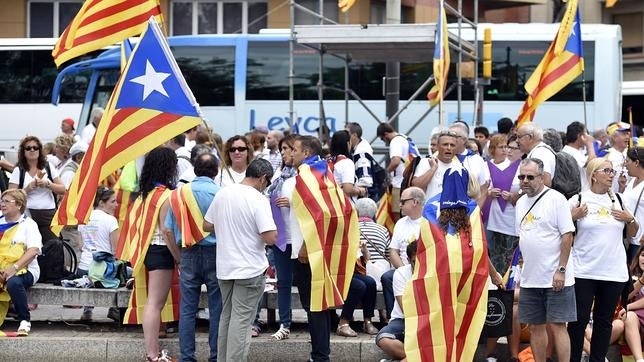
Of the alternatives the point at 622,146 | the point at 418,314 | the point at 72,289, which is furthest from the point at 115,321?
the point at 622,146

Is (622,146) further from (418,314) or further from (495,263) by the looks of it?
(418,314)

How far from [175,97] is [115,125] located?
1.82 ft

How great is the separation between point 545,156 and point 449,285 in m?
2.08

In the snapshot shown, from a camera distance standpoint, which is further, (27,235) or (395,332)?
(27,235)

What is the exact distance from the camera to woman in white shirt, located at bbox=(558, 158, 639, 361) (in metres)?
10.6

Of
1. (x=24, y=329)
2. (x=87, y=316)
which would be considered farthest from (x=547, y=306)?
(x=24, y=329)

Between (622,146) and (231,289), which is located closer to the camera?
(231,289)

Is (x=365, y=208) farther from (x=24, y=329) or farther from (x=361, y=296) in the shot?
(x=24, y=329)

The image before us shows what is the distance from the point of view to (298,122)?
25203mm

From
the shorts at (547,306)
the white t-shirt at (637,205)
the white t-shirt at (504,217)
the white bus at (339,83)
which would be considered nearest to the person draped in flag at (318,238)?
the shorts at (547,306)

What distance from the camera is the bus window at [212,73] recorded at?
2602 centimetres

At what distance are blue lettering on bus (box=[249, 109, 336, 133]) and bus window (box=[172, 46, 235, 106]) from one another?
588 mm

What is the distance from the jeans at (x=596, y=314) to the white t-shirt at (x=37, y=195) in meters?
5.59

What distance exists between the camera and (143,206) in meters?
11.3
